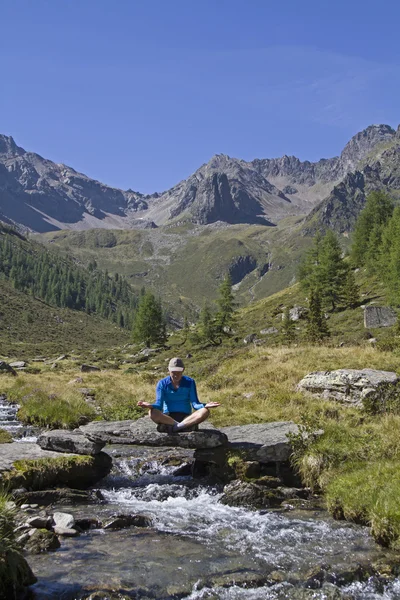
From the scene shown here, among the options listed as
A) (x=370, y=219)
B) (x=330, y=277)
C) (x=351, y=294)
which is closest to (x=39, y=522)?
(x=351, y=294)

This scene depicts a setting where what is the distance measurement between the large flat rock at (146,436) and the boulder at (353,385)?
5123 mm

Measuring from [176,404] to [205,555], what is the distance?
516 cm

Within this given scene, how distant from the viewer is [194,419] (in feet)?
39.7

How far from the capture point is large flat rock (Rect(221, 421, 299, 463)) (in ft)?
41.0

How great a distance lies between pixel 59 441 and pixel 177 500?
151 inches

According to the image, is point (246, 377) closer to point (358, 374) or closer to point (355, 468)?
point (358, 374)

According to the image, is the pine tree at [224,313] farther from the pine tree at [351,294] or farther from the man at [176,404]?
the man at [176,404]

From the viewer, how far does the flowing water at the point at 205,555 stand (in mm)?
7012

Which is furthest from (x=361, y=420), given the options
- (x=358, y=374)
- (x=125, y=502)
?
(x=125, y=502)

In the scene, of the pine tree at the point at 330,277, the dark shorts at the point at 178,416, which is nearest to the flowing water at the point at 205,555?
the dark shorts at the point at 178,416

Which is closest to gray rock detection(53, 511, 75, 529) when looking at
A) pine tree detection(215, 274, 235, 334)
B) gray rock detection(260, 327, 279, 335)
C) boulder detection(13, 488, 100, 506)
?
boulder detection(13, 488, 100, 506)

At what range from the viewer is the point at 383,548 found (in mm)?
8367

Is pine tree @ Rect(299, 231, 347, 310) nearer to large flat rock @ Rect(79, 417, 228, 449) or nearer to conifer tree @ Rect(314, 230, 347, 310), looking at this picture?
conifer tree @ Rect(314, 230, 347, 310)

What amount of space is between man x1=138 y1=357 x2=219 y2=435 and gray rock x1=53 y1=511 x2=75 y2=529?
11.1ft
